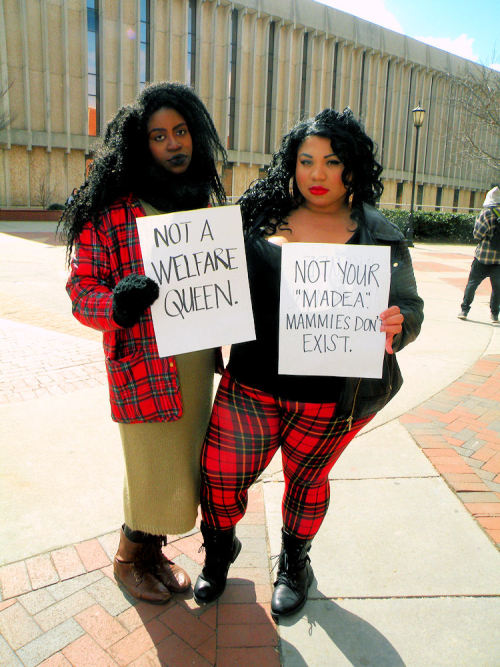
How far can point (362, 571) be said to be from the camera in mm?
2459

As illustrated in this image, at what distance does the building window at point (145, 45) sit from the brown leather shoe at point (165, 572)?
30.0 m

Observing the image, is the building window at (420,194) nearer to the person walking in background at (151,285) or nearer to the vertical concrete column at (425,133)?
the vertical concrete column at (425,133)

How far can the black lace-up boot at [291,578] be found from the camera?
219 cm

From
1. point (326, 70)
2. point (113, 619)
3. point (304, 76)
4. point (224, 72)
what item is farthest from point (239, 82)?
point (113, 619)

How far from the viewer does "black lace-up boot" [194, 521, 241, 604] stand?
2.22m

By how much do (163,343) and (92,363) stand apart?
3686mm

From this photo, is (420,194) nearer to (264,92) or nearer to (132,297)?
(264,92)

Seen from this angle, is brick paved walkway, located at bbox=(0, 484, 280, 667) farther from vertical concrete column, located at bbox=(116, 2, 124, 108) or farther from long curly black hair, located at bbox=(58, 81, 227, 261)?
vertical concrete column, located at bbox=(116, 2, 124, 108)

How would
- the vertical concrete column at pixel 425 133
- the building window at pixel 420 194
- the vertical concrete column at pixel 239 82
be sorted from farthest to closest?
the building window at pixel 420 194 → the vertical concrete column at pixel 425 133 → the vertical concrete column at pixel 239 82

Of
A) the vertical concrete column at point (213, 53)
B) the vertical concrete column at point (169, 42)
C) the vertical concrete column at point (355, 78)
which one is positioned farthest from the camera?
the vertical concrete column at point (355, 78)

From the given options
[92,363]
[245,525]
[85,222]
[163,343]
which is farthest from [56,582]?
[92,363]

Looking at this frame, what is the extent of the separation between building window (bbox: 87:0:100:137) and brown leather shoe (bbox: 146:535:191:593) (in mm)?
29324

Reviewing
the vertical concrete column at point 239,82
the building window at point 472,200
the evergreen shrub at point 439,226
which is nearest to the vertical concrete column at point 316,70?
the vertical concrete column at point 239,82

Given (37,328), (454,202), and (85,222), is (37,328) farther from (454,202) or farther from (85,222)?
(454,202)
